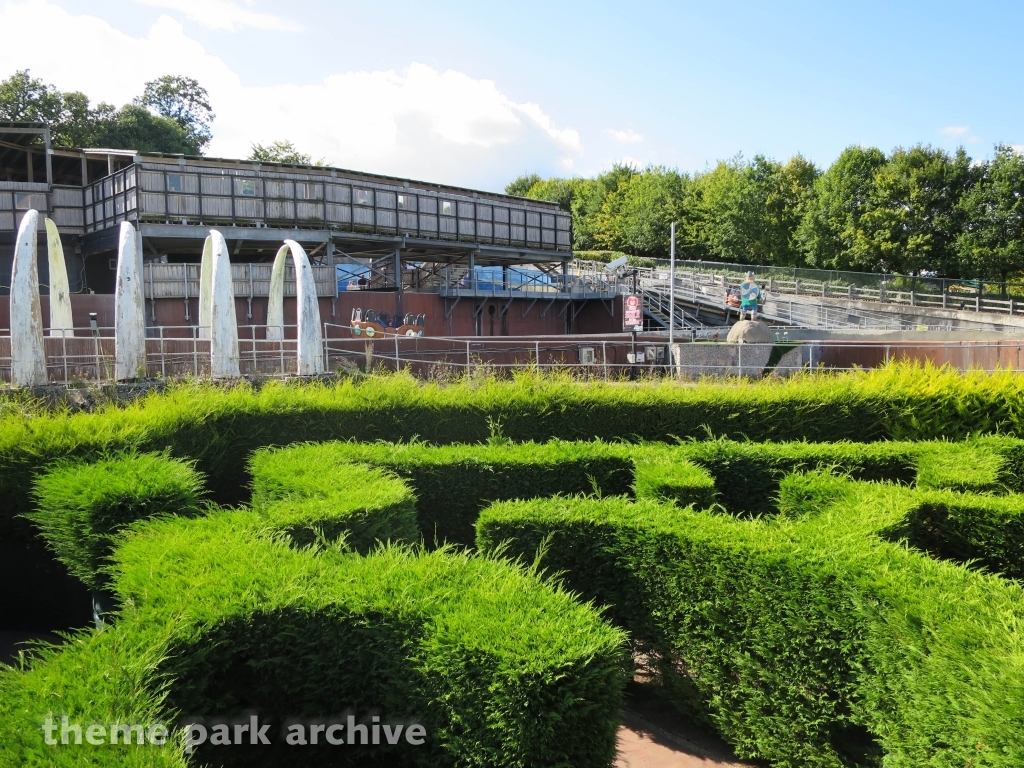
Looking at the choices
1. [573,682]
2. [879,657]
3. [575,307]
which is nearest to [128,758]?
[573,682]

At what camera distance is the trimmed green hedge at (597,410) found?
1202cm

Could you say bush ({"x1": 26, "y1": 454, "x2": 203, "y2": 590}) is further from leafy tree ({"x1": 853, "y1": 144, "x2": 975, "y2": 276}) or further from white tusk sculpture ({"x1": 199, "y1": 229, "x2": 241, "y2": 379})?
leafy tree ({"x1": 853, "y1": 144, "x2": 975, "y2": 276})

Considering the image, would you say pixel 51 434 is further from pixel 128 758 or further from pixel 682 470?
pixel 682 470

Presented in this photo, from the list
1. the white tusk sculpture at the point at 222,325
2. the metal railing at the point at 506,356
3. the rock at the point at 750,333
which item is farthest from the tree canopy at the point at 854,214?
the white tusk sculpture at the point at 222,325

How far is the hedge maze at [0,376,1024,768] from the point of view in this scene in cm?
487

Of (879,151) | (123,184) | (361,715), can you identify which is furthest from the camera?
(879,151)

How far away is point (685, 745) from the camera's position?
7.44 m

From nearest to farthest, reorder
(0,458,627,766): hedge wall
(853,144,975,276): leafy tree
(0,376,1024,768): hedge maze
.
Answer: (0,458,627,766): hedge wall, (0,376,1024,768): hedge maze, (853,144,975,276): leafy tree

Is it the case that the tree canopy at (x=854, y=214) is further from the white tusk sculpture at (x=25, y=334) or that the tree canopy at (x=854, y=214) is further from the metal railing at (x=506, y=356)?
the white tusk sculpture at (x=25, y=334)

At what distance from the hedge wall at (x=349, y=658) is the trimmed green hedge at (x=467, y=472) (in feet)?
12.4

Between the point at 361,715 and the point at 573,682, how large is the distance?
1.72 meters

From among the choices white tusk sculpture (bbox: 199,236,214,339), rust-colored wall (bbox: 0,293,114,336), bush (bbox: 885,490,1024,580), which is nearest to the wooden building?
rust-colored wall (bbox: 0,293,114,336)

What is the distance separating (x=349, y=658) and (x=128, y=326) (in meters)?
11.1

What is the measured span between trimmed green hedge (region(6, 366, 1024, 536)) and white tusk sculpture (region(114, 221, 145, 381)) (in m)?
1.42
